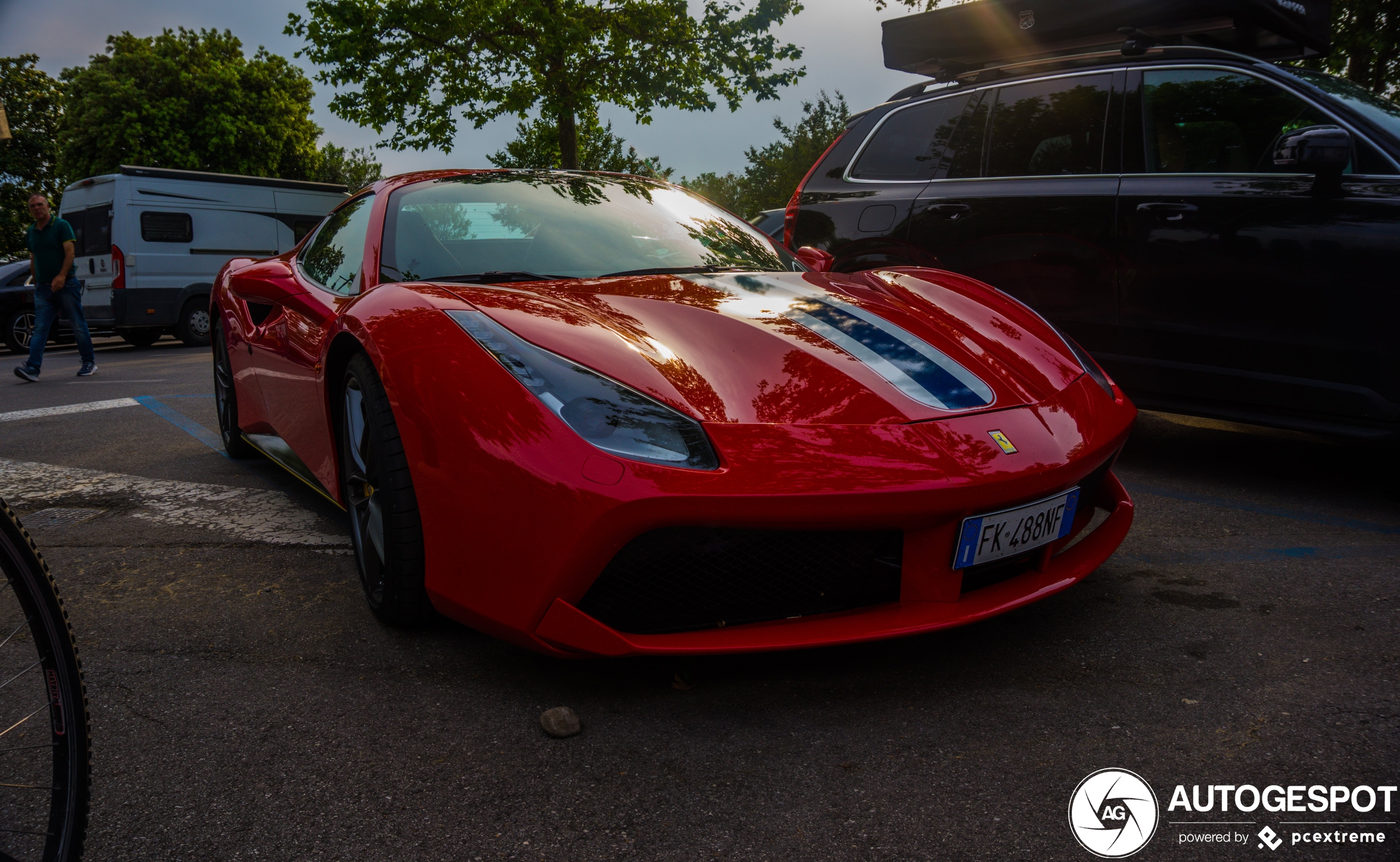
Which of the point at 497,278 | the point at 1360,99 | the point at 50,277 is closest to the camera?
the point at 497,278

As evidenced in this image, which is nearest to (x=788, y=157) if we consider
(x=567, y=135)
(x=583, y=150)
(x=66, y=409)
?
(x=583, y=150)

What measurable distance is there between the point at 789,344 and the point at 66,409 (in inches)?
235

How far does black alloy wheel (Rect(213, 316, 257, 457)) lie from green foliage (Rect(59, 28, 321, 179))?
103 feet

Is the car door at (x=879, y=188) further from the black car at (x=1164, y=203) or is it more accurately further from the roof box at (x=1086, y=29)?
the roof box at (x=1086, y=29)

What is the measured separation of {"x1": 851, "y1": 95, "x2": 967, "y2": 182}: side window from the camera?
15.8 ft

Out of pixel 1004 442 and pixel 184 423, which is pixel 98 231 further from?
pixel 1004 442

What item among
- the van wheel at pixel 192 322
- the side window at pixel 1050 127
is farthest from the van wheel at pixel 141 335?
→ the side window at pixel 1050 127

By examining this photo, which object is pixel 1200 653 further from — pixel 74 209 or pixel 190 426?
pixel 74 209

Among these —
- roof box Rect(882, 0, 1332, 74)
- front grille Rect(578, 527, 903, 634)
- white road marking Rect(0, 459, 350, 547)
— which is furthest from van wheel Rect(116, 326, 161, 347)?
front grille Rect(578, 527, 903, 634)

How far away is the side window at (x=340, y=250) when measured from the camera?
3.07m

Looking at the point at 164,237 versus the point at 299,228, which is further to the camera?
the point at 299,228

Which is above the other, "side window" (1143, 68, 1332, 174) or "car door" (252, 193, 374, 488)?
"side window" (1143, 68, 1332, 174)

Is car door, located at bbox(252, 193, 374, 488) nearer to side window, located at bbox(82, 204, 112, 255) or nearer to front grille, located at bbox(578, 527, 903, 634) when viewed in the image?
front grille, located at bbox(578, 527, 903, 634)

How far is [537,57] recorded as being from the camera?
→ 20.8 metres
